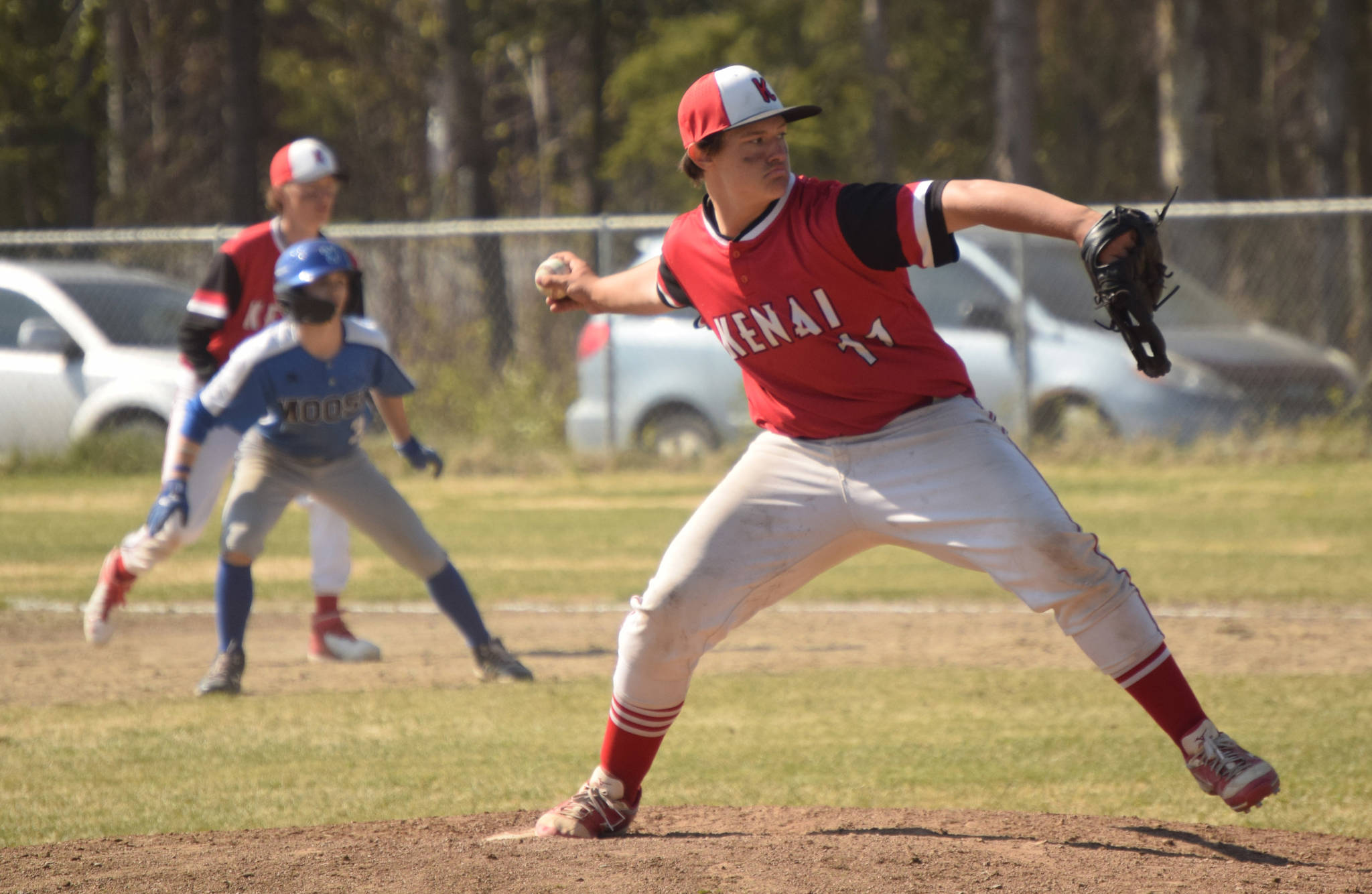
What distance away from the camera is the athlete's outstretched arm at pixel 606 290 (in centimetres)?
462

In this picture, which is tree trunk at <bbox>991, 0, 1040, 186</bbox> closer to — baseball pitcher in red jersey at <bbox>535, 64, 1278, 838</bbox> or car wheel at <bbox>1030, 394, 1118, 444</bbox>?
car wheel at <bbox>1030, 394, 1118, 444</bbox>

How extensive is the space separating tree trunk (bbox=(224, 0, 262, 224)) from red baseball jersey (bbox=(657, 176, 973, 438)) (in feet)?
60.1

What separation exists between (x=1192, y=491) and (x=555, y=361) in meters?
6.48

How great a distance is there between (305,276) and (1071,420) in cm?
874

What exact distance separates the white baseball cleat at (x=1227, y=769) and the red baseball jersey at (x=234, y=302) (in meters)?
4.51

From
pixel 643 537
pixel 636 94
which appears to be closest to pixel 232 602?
pixel 643 537

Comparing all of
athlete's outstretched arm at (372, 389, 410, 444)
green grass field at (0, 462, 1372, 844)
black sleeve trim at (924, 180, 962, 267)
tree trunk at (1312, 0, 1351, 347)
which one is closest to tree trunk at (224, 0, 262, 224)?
green grass field at (0, 462, 1372, 844)

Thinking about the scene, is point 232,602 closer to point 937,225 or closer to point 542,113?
point 937,225

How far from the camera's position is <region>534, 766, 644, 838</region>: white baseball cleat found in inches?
169

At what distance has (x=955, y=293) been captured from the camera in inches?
531

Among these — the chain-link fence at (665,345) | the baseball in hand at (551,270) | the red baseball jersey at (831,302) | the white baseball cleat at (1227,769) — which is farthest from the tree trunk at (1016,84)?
the white baseball cleat at (1227,769)

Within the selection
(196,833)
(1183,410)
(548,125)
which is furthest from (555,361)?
(548,125)

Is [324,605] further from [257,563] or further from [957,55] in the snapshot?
[957,55]

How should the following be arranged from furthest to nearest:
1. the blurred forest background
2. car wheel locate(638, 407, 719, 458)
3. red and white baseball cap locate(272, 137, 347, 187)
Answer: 1. the blurred forest background
2. car wheel locate(638, 407, 719, 458)
3. red and white baseball cap locate(272, 137, 347, 187)
